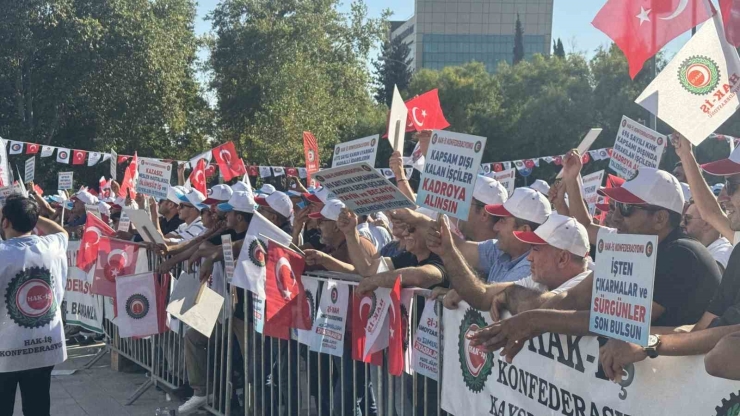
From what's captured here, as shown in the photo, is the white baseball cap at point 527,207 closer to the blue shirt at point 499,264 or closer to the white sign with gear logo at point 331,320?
the blue shirt at point 499,264

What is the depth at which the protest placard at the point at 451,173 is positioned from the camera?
4.66m

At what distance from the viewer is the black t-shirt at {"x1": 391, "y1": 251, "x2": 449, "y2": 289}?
215 inches

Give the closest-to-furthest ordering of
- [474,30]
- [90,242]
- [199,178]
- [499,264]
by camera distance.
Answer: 1. [499,264]
2. [90,242]
3. [199,178]
4. [474,30]

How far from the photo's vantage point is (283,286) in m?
6.60

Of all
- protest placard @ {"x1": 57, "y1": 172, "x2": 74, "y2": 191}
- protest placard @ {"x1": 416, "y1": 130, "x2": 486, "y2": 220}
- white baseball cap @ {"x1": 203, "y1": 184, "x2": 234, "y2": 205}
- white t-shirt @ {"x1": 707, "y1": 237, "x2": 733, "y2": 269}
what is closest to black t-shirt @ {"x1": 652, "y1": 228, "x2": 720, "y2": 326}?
protest placard @ {"x1": 416, "y1": 130, "x2": 486, "y2": 220}

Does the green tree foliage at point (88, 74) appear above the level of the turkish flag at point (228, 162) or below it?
above

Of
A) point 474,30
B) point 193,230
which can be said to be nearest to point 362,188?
point 193,230

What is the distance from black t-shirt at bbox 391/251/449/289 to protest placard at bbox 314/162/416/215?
434 mm

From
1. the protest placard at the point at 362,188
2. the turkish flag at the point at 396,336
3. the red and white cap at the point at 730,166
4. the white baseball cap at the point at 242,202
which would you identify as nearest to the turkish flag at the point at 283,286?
the protest placard at the point at 362,188

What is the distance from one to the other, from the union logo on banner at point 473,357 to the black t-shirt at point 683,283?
1.03 m

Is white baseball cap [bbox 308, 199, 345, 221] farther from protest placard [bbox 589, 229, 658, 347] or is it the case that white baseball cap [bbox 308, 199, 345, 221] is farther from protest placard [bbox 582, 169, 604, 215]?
protest placard [bbox 582, 169, 604, 215]

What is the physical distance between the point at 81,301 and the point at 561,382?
7.83 meters

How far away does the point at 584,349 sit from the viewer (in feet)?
12.4

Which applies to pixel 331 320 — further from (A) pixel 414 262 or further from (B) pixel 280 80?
(B) pixel 280 80
